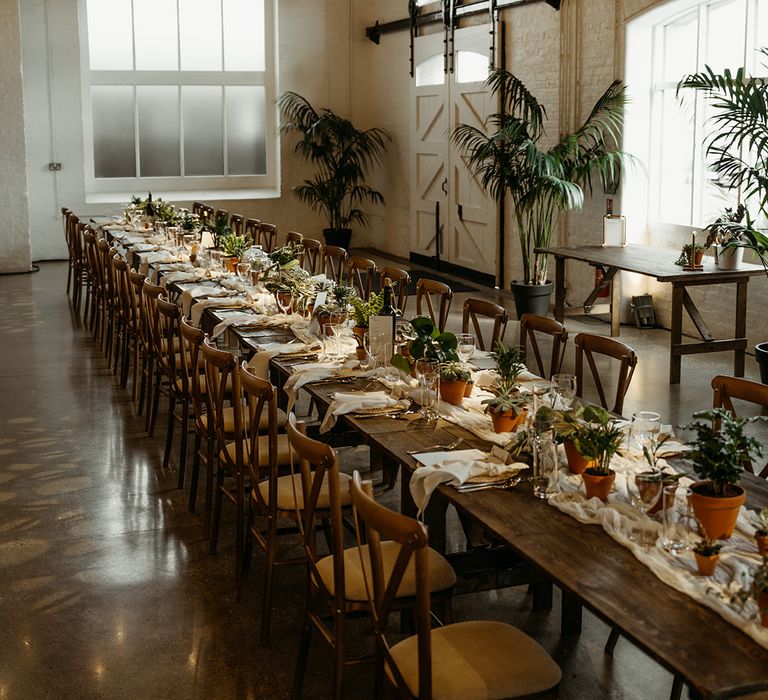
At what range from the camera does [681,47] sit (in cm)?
902

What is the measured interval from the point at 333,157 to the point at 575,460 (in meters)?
12.0

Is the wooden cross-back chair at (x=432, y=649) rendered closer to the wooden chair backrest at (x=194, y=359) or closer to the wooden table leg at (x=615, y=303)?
the wooden chair backrest at (x=194, y=359)

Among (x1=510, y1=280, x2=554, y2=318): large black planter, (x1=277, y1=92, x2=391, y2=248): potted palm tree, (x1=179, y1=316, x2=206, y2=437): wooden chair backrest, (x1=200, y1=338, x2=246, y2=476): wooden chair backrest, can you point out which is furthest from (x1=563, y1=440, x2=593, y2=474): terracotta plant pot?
(x1=277, y1=92, x2=391, y2=248): potted palm tree

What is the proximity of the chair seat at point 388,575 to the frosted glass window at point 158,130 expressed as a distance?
12.3 m

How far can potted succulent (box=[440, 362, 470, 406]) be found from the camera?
3852 millimetres

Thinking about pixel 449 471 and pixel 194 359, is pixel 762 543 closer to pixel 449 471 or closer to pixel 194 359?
pixel 449 471

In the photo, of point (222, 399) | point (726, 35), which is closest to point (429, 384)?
point (222, 399)

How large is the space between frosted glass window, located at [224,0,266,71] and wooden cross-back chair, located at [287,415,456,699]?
494 inches

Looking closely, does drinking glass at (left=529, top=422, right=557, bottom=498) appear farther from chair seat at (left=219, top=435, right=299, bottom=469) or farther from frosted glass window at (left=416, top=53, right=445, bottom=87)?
frosted glass window at (left=416, top=53, right=445, bottom=87)

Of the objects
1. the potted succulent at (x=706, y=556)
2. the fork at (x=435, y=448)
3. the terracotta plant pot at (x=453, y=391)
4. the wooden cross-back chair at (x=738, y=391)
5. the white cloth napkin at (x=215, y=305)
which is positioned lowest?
the potted succulent at (x=706, y=556)

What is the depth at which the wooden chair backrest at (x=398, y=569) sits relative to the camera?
2.33 metres

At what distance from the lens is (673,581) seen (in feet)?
7.72

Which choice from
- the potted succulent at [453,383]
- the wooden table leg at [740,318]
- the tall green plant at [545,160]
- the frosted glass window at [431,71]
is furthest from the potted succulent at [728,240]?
the frosted glass window at [431,71]

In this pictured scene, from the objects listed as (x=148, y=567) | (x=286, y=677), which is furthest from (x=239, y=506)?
(x=286, y=677)
